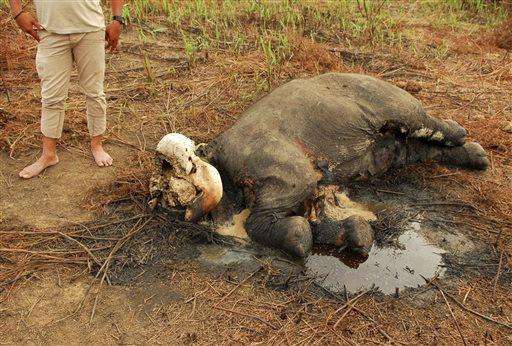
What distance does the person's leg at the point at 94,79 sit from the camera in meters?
3.69

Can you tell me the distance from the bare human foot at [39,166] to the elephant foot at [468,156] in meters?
3.32

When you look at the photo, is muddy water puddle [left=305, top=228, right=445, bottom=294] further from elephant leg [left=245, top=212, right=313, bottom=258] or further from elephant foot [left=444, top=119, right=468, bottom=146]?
elephant foot [left=444, top=119, right=468, bottom=146]

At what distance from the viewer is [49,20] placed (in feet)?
11.3

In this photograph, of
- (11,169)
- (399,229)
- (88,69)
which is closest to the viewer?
(399,229)

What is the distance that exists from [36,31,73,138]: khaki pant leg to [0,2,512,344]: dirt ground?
1.44ft

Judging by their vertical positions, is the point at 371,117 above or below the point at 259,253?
above

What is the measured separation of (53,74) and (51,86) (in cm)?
9

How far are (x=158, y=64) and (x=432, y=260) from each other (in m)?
3.96

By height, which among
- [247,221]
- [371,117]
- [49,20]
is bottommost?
[247,221]

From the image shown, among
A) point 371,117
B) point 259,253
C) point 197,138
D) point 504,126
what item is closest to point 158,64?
point 197,138

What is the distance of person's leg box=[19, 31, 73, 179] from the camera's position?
11.7 ft

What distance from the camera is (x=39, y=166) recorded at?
3.98 meters

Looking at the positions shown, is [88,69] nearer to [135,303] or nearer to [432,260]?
[135,303]

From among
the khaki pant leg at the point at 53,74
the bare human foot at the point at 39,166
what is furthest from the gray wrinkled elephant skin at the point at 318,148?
the bare human foot at the point at 39,166
